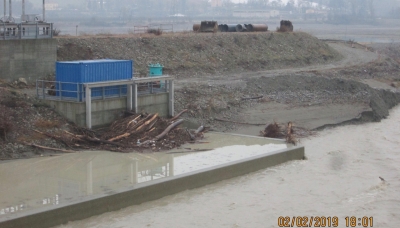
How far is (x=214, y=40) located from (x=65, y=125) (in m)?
25.7

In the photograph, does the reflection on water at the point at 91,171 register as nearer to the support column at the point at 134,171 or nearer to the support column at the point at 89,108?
the support column at the point at 134,171

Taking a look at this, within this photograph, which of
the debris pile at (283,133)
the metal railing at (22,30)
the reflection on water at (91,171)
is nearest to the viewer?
the reflection on water at (91,171)

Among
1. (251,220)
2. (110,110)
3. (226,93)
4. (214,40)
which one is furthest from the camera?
(214,40)

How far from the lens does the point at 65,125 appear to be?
941 inches

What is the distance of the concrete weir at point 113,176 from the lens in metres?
15.9

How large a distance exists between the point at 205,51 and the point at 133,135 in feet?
69.9

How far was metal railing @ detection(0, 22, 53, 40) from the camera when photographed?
Result: 28922 mm

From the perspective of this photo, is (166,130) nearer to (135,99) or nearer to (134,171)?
(135,99)

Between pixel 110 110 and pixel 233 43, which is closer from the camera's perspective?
pixel 110 110

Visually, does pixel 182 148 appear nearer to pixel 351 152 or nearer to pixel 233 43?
pixel 351 152

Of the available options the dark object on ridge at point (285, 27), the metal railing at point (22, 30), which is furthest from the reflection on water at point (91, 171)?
the dark object on ridge at point (285, 27)

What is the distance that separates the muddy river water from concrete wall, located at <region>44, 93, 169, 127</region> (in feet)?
23.3

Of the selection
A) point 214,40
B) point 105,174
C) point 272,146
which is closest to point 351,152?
point 272,146
